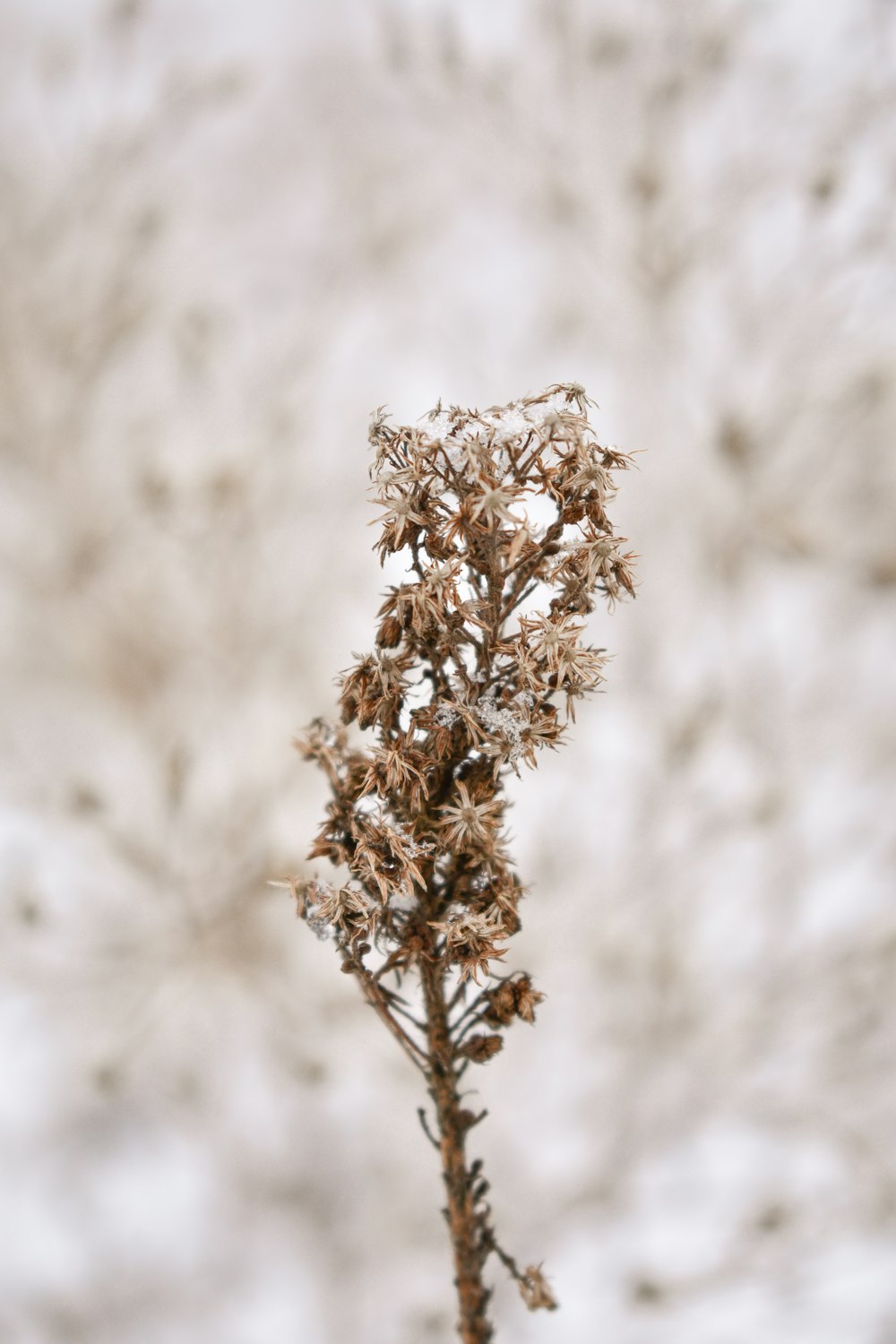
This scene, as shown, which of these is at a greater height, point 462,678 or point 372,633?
point 372,633

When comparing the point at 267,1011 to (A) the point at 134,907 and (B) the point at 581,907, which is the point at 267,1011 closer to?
(A) the point at 134,907

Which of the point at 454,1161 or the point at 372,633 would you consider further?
the point at 372,633

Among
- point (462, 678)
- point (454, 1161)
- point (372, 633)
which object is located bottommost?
point (454, 1161)

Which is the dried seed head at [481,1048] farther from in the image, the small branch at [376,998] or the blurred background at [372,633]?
the blurred background at [372,633]

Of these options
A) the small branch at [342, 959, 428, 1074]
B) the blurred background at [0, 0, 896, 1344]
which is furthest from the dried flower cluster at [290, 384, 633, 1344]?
the blurred background at [0, 0, 896, 1344]

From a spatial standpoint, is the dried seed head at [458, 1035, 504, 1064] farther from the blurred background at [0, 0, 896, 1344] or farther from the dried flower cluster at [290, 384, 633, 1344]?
the blurred background at [0, 0, 896, 1344]

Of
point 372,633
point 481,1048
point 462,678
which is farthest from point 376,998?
point 372,633

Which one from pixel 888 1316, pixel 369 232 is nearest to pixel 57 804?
pixel 369 232

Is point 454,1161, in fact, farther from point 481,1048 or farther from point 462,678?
point 462,678
